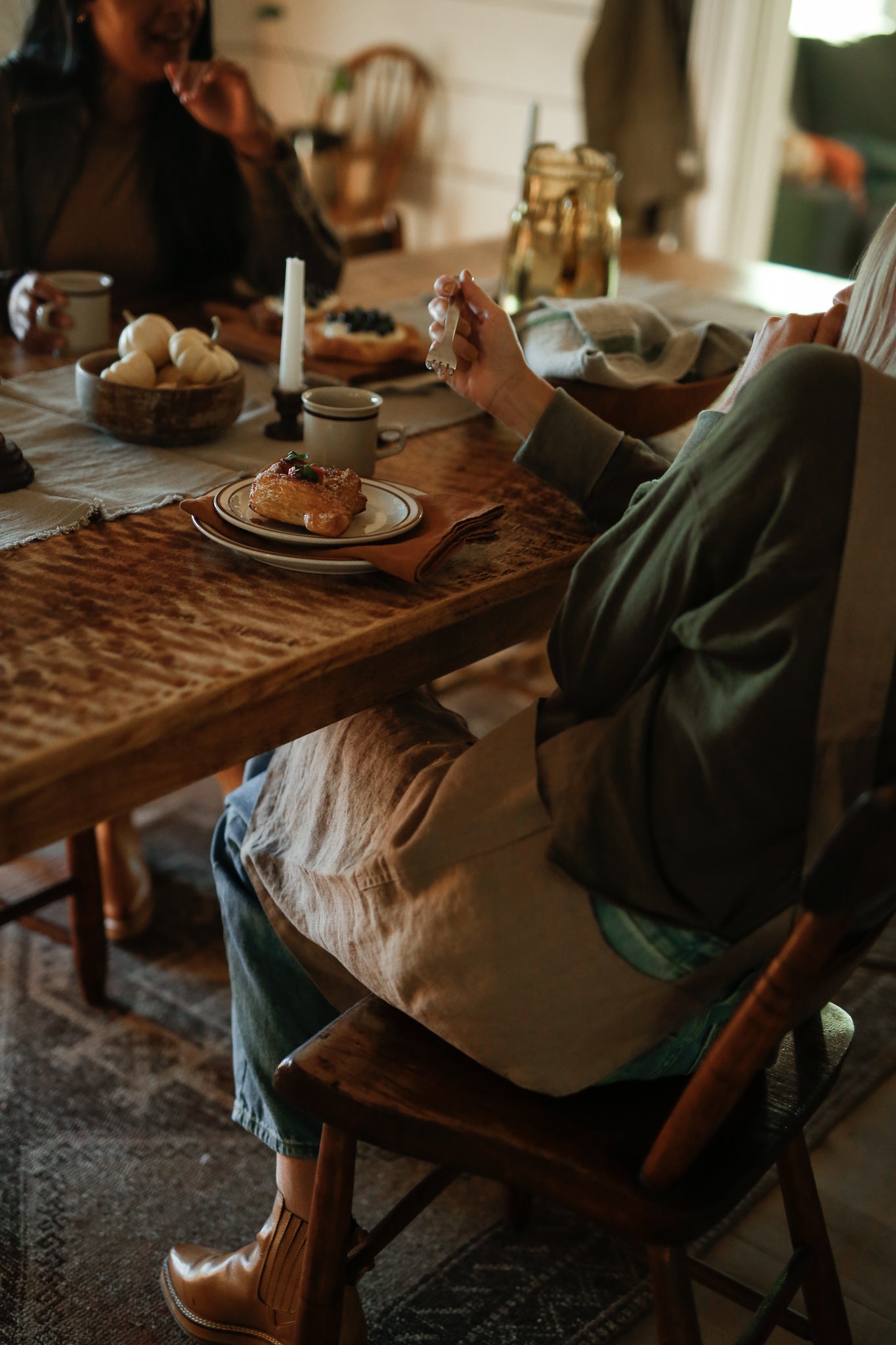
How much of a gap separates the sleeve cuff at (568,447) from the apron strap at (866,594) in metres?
0.42

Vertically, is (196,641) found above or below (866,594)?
below

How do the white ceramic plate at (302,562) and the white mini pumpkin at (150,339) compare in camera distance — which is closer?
the white ceramic plate at (302,562)

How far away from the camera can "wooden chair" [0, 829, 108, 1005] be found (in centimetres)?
165

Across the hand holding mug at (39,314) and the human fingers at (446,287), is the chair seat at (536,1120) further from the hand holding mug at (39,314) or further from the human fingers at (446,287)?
the hand holding mug at (39,314)

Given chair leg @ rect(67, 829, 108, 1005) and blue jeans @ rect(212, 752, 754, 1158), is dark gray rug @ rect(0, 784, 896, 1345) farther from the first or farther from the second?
blue jeans @ rect(212, 752, 754, 1158)

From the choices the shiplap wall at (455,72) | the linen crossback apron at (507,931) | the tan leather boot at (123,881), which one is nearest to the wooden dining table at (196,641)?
the linen crossback apron at (507,931)

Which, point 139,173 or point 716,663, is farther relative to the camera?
point 139,173

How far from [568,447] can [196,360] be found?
416mm

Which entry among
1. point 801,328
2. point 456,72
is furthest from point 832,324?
point 456,72

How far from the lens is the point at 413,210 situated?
4770mm

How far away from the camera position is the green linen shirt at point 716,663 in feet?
2.58

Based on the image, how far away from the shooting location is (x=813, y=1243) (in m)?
1.10

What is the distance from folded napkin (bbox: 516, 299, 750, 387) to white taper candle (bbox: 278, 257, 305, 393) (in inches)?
10.3

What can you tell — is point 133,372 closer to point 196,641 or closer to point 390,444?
point 390,444
